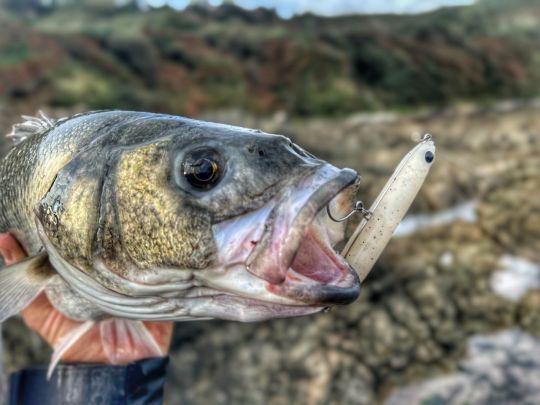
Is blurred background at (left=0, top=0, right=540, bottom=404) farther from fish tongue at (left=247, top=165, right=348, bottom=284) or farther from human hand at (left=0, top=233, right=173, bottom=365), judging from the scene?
fish tongue at (left=247, top=165, right=348, bottom=284)

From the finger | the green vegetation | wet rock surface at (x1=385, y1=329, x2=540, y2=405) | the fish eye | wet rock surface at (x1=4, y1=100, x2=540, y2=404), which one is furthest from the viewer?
the green vegetation

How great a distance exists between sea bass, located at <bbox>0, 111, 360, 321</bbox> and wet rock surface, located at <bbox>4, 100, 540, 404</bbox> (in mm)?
4010

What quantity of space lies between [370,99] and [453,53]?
1920 mm

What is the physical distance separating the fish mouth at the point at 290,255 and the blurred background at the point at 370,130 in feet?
14.0

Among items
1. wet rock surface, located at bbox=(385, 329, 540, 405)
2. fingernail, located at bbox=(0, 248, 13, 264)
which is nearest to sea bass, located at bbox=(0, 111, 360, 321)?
fingernail, located at bbox=(0, 248, 13, 264)

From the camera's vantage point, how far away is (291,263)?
113 cm

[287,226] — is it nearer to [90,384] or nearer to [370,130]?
[90,384]

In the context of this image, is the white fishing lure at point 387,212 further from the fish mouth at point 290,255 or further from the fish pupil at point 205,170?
the fish pupil at point 205,170

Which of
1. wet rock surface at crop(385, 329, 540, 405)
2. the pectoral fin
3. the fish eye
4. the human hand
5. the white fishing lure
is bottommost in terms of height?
wet rock surface at crop(385, 329, 540, 405)

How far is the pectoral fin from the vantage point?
1.48m

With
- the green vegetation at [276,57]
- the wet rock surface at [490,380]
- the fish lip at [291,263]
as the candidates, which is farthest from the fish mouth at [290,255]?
the green vegetation at [276,57]

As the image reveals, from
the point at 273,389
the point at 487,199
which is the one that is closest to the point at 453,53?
the point at 487,199

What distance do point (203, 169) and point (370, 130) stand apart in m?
7.64

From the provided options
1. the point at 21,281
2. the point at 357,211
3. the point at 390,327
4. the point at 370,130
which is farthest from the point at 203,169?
the point at 370,130
